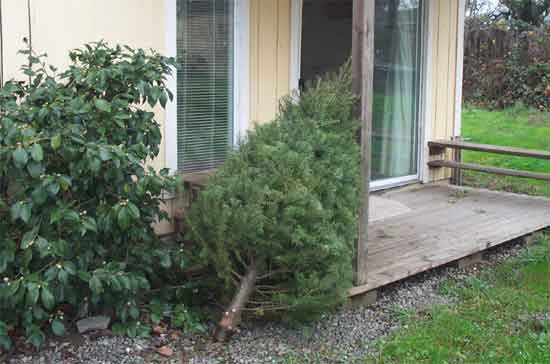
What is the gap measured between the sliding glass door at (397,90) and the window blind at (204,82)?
1.94 m

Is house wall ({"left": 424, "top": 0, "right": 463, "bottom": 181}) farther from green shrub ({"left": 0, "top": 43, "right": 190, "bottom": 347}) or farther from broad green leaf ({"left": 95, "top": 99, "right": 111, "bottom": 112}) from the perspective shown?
broad green leaf ({"left": 95, "top": 99, "right": 111, "bottom": 112})

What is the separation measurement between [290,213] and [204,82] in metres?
1.77

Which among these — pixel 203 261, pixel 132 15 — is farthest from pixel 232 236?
pixel 132 15

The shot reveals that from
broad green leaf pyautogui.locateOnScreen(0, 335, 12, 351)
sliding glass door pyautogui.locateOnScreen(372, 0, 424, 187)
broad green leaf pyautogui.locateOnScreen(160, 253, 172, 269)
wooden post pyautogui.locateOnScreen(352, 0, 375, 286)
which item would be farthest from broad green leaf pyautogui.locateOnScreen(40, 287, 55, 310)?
sliding glass door pyautogui.locateOnScreen(372, 0, 424, 187)

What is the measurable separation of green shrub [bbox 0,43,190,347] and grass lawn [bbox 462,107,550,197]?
510 cm

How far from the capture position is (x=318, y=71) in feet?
21.7

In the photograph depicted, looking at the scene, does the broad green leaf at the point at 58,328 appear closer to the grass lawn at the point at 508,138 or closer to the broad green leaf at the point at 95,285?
the broad green leaf at the point at 95,285

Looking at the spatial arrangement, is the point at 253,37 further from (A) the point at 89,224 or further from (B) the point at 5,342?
(B) the point at 5,342

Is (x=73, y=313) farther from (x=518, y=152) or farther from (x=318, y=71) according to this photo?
(x=518, y=152)

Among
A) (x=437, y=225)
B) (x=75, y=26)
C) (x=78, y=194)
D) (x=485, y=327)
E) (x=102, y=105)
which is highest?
(x=75, y=26)

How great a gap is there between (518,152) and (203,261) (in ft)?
13.2

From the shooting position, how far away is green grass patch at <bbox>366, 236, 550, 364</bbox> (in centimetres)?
359

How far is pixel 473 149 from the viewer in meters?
6.86

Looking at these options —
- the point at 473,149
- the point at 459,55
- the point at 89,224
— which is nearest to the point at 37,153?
the point at 89,224
